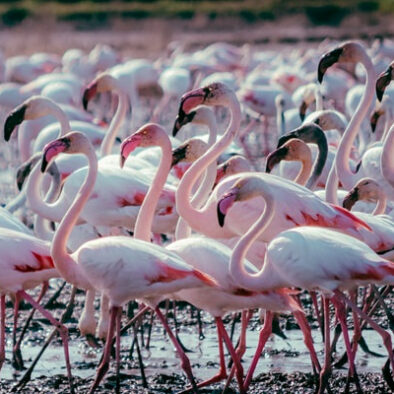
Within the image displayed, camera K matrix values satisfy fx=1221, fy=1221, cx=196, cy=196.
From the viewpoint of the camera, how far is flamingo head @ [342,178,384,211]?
727 centimetres

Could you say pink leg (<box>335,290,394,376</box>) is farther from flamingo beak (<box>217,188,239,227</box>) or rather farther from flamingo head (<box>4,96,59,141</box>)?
flamingo head (<box>4,96,59,141</box>)

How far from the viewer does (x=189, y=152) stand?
765 centimetres

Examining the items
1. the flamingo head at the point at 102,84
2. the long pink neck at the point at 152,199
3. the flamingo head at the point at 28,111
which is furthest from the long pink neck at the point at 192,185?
the flamingo head at the point at 102,84

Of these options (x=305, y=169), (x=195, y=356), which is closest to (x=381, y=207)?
(x=305, y=169)

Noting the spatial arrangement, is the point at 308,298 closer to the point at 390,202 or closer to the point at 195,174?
the point at 390,202

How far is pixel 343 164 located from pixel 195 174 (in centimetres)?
132

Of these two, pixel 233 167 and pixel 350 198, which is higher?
pixel 233 167

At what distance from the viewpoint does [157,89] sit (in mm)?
24781

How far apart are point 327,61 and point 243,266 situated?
2294mm

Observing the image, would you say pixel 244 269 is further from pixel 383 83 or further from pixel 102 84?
pixel 102 84

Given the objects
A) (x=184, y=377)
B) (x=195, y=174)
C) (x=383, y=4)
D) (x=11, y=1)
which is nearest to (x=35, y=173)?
(x=195, y=174)

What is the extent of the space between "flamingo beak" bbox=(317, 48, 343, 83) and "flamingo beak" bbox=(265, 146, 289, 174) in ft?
2.37

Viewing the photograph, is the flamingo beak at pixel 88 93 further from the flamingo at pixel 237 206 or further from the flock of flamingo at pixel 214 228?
the flamingo at pixel 237 206

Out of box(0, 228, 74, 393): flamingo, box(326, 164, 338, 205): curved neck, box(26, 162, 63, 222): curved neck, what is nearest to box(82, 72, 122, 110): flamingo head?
box(26, 162, 63, 222): curved neck
